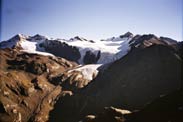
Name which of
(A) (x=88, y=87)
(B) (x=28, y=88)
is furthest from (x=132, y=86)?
(B) (x=28, y=88)

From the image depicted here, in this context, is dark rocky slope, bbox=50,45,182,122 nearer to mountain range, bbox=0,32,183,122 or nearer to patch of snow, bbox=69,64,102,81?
mountain range, bbox=0,32,183,122

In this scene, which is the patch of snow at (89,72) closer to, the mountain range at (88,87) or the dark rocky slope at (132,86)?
the mountain range at (88,87)

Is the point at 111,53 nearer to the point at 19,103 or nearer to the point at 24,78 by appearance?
the point at 24,78

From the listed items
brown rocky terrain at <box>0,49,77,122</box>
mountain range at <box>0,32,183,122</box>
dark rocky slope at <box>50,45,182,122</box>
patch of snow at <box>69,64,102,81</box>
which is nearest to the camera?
dark rocky slope at <box>50,45,182,122</box>

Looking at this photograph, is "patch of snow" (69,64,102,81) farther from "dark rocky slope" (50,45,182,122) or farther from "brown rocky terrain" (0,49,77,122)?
"dark rocky slope" (50,45,182,122)

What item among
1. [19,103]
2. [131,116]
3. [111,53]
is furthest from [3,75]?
[111,53]

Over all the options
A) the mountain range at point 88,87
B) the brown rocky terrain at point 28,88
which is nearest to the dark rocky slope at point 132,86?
the mountain range at point 88,87

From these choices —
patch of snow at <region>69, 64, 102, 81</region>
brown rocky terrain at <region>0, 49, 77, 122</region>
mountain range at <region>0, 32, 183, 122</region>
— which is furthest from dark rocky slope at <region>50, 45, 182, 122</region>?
patch of snow at <region>69, 64, 102, 81</region>

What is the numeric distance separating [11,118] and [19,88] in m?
20.1

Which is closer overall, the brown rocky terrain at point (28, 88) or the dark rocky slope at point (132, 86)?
the dark rocky slope at point (132, 86)

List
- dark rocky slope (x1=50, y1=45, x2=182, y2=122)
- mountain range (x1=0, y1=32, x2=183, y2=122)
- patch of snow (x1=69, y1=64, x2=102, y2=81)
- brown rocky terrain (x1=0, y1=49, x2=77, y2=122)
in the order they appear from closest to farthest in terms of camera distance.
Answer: dark rocky slope (x1=50, y1=45, x2=182, y2=122)
mountain range (x1=0, y1=32, x2=183, y2=122)
brown rocky terrain (x1=0, y1=49, x2=77, y2=122)
patch of snow (x1=69, y1=64, x2=102, y2=81)

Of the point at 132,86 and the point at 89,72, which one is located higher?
the point at 132,86

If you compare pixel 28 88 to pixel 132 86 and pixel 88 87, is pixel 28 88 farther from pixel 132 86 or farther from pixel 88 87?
pixel 132 86

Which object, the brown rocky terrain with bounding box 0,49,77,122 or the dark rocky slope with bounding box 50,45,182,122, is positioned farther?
the brown rocky terrain with bounding box 0,49,77,122
